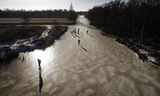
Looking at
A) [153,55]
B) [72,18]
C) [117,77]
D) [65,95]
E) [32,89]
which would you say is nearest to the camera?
[65,95]

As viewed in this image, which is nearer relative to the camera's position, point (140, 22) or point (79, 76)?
point (79, 76)

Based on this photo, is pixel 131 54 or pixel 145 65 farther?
pixel 131 54

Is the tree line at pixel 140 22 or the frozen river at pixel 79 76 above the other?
the tree line at pixel 140 22

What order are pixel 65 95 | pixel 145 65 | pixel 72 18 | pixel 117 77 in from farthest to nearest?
pixel 72 18
pixel 145 65
pixel 117 77
pixel 65 95

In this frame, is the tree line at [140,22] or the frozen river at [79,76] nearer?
the frozen river at [79,76]

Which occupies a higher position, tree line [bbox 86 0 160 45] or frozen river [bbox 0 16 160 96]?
tree line [bbox 86 0 160 45]

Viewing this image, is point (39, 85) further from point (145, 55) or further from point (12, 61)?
point (145, 55)

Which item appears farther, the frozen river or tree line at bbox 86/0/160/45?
tree line at bbox 86/0/160/45

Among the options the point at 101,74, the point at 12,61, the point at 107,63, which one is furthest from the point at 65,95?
the point at 12,61
